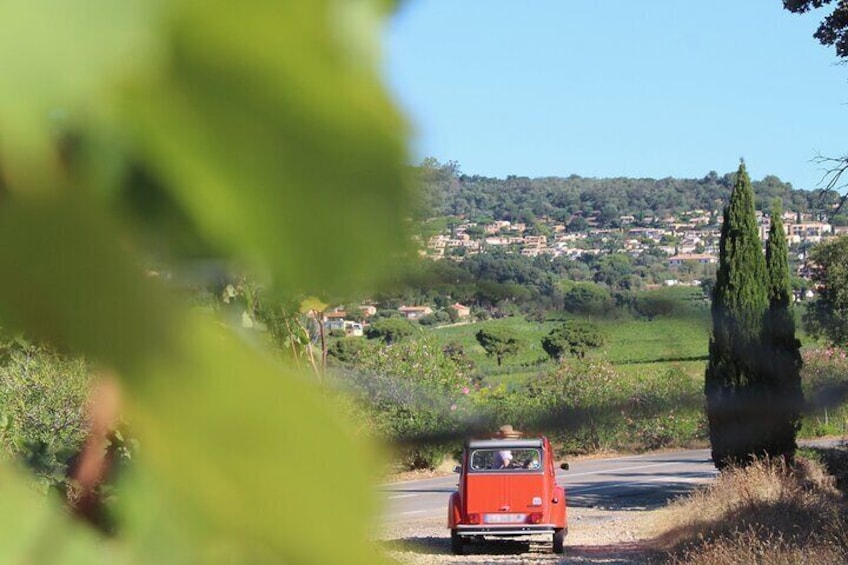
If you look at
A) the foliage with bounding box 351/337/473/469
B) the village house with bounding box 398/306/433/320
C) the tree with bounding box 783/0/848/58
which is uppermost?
the tree with bounding box 783/0/848/58

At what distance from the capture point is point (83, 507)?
7.9 inches

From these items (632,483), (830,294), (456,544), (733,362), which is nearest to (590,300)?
(733,362)

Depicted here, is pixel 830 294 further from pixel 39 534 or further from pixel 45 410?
pixel 39 534

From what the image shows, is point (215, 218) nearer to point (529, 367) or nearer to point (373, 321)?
point (373, 321)

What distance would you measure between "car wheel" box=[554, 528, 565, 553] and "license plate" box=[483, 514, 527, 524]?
318 millimetres

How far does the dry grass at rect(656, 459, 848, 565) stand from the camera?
7.18 m

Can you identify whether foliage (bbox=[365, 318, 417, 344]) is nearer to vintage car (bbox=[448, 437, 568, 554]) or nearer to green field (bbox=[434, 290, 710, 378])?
green field (bbox=[434, 290, 710, 378])

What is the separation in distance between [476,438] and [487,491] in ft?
29.0

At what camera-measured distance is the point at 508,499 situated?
31.3 feet

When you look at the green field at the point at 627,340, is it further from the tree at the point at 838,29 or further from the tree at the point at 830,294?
the tree at the point at 838,29

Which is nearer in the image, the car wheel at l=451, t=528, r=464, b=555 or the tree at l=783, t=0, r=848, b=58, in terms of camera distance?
the tree at l=783, t=0, r=848, b=58

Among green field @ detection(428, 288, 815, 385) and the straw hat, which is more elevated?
green field @ detection(428, 288, 815, 385)

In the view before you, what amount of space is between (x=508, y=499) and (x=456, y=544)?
87cm

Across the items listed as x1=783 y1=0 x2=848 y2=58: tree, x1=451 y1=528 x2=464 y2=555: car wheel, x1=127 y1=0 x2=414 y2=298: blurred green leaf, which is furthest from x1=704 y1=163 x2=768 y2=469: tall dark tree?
x1=451 y1=528 x2=464 y2=555: car wheel
